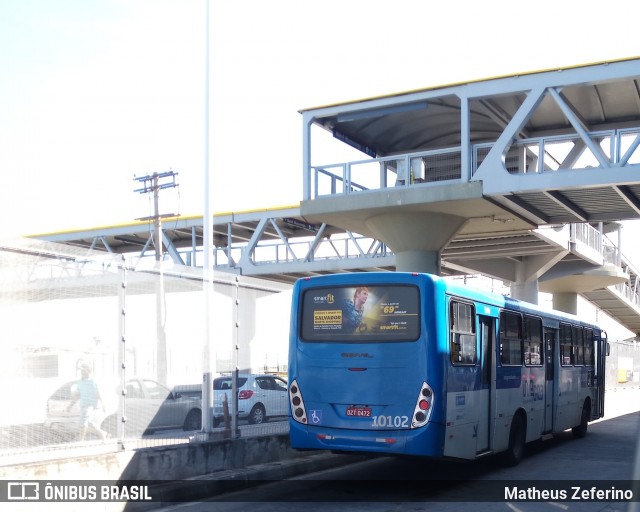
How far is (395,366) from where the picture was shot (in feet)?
39.4

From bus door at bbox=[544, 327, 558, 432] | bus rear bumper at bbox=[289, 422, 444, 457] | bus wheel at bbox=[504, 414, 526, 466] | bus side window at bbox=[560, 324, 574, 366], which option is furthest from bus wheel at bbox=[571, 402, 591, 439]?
bus rear bumper at bbox=[289, 422, 444, 457]

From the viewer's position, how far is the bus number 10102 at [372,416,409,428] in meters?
11.8

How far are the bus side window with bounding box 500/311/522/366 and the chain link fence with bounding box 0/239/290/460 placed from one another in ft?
14.1

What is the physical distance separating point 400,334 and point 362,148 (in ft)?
55.2

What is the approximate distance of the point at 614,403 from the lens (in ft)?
125

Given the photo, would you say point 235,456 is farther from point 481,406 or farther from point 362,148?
point 362,148

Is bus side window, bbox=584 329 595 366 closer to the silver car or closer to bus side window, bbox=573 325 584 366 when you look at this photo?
bus side window, bbox=573 325 584 366

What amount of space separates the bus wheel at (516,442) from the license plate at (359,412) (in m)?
4.27

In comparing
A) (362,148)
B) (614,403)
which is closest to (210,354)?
(362,148)

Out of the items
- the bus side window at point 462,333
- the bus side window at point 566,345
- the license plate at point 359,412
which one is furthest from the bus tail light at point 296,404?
the bus side window at point 566,345

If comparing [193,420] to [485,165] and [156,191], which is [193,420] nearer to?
[485,165]

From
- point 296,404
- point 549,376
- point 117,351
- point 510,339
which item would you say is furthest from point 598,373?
point 117,351

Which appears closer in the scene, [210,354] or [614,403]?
[210,354]

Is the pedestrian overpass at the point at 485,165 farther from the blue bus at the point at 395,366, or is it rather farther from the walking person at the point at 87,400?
the walking person at the point at 87,400
